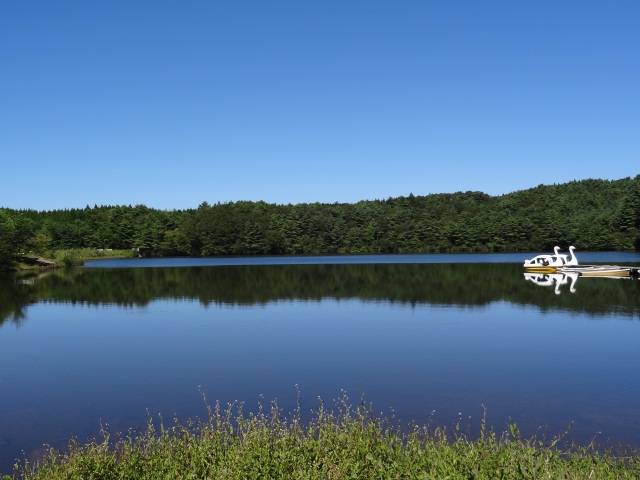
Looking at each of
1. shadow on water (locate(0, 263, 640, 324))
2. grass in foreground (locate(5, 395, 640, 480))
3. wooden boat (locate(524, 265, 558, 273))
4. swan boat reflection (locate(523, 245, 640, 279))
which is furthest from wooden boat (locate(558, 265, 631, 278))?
grass in foreground (locate(5, 395, 640, 480))

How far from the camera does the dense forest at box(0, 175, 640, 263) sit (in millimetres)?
Answer: 103000

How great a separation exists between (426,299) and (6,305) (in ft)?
76.3

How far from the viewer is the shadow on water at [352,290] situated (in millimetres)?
30078

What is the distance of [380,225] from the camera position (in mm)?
118438

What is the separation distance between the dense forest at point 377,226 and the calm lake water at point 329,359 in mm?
72279

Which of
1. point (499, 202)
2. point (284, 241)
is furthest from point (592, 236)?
point (284, 241)

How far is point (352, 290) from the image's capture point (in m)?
37.2

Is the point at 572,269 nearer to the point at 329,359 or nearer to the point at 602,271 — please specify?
the point at 602,271

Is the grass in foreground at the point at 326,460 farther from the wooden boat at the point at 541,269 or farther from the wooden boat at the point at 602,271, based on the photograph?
the wooden boat at the point at 541,269

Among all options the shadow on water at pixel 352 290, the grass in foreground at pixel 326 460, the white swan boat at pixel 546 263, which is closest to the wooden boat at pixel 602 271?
the white swan boat at pixel 546 263

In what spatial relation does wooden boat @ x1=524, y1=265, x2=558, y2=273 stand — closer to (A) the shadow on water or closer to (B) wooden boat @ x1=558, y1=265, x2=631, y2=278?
(B) wooden boat @ x1=558, y1=265, x2=631, y2=278

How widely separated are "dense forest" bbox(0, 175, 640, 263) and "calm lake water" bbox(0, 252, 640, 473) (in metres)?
72.3

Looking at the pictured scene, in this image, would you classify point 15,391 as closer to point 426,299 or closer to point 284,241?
point 426,299

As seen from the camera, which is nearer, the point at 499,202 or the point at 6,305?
the point at 6,305
